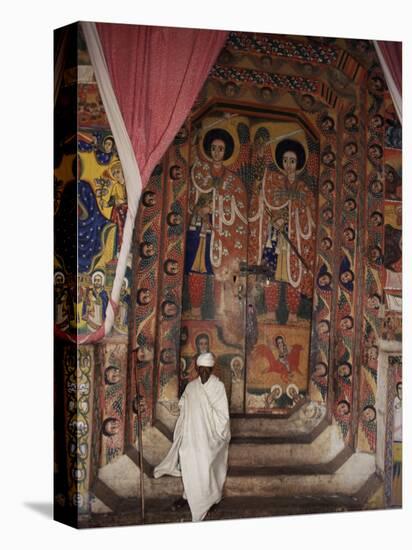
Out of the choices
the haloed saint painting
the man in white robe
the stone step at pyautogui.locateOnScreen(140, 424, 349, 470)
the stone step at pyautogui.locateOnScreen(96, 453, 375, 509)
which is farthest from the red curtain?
the stone step at pyautogui.locateOnScreen(96, 453, 375, 509)

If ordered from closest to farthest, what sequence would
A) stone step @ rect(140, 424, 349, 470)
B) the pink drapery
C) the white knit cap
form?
stone step @ rect(140, 424, 349, 470), the white knit cap, the pink drapery

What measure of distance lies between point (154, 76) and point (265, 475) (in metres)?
3.16

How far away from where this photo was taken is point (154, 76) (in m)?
12.8

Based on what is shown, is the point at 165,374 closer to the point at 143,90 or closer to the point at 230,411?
the point at 230,411

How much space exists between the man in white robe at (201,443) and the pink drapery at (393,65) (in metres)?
2.59

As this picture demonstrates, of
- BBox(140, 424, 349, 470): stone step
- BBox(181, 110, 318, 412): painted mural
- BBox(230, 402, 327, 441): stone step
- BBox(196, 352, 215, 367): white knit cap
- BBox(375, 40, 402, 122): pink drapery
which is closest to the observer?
BBox(140, 424, 349, 470): stone step

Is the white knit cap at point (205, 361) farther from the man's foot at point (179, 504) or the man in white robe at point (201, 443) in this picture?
the man's foot at point (179, 504)

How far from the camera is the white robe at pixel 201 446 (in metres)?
12.9

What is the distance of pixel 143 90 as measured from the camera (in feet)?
41.8

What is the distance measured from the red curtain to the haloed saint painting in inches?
0.5

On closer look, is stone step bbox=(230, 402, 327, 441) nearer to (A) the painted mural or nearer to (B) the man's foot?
(A) the painted mural

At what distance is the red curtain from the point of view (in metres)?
12.7

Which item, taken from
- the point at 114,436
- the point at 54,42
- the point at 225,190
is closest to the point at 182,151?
the point at 225,190

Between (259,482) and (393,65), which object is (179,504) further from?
(393,65)
